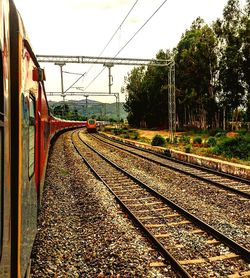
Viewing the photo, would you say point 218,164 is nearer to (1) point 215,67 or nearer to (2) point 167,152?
(2) point 167,152

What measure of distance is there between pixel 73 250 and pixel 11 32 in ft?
14.3

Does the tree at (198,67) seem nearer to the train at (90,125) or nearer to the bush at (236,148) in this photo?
the train at (90,125)

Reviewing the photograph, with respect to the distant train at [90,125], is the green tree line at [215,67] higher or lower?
higher

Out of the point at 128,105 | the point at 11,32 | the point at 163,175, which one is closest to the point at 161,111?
the point at 128,105

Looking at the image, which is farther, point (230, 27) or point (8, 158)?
point (230, 27)

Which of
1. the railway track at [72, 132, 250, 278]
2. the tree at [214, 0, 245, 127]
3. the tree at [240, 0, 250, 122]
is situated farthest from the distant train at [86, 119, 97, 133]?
the railway track at [72, 132, 250, 278]

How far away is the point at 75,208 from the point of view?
9078 millimetres

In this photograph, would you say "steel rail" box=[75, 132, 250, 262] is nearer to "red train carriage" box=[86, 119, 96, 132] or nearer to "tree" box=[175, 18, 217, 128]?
"tree" box=[175, 18, 217, 128]

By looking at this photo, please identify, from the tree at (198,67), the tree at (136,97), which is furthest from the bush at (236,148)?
the tree at (136,97)

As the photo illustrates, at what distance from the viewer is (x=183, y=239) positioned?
6473 millimetres

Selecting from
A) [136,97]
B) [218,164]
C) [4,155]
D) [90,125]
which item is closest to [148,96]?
[136,97]

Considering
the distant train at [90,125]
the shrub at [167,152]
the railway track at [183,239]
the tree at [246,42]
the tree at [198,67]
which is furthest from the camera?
the distant train at [90,125]

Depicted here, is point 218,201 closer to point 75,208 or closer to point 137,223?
point 137,223

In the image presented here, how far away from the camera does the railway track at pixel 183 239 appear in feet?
17.2
